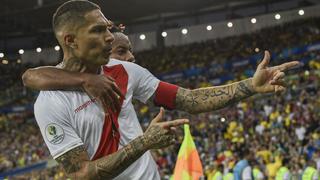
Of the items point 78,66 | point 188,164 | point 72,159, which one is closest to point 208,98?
point 78,66

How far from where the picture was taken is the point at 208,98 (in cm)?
305

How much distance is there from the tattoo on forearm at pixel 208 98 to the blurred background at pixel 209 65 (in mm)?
9133

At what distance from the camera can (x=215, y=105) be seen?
3029 millimetres

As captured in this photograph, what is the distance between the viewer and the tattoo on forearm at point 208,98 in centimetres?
302

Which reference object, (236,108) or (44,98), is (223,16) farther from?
(44,98)

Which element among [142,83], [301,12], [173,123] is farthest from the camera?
[301,12]

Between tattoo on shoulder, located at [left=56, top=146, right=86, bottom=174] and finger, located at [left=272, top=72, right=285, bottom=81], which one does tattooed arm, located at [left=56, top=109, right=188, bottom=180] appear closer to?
tattoo on shoulder, located at [left=56, top=146, right=86, bottom=174]

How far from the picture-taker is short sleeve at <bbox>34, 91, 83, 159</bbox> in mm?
2508

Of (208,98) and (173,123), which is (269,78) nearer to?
(208,98)

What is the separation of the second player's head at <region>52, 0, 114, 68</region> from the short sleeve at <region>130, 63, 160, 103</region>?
1.09ft

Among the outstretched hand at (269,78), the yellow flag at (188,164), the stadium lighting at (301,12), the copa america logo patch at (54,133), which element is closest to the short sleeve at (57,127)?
the copa america logo patch at (54,133)

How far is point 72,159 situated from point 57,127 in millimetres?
159

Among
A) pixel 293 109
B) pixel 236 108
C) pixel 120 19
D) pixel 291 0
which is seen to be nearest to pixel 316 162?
pixel 293 109

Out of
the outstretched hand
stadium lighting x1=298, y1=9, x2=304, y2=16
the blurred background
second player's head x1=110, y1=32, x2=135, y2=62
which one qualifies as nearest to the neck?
the outstretched hand
